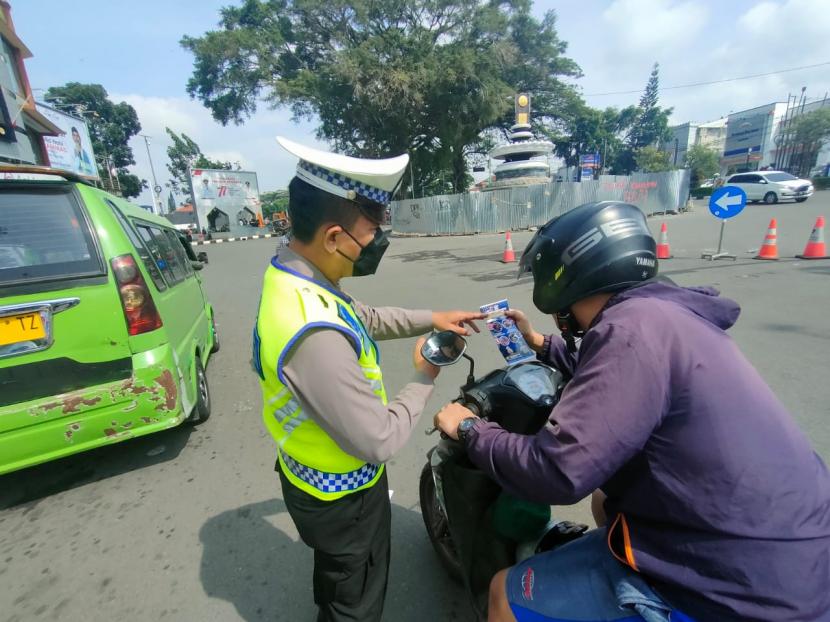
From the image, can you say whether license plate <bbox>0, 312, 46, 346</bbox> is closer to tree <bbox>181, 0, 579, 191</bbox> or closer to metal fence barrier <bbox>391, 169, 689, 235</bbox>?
metal fence barrier <bbox>391, 169, 689, 235</bbox>

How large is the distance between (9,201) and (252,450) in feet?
7.02

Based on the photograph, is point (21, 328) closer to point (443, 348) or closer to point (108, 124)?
point (443, 348)

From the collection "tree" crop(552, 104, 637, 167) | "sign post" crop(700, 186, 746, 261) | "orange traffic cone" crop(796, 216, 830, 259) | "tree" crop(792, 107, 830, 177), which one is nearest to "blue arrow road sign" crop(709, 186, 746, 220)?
"sign post" crop(700, 186, 746, 261)

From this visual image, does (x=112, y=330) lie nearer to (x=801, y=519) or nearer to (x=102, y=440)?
(x=102, y=440)

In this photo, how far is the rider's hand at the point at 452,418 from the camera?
1.38m

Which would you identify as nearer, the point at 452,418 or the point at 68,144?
Answer: the point at 452,418

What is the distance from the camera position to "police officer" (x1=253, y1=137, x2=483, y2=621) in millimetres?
1150

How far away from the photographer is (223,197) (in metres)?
31.9

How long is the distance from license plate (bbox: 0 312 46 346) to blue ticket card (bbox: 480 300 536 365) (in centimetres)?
242

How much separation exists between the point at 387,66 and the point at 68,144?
16683mm

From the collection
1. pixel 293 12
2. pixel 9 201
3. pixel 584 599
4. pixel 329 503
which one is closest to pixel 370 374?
pixel 329 503

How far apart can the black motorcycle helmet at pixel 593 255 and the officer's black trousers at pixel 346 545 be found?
3.19ft

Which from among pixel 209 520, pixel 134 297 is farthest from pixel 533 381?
pixel 134 297

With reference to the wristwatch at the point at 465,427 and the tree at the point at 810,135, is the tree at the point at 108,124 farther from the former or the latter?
the tree at the point at 810,135
